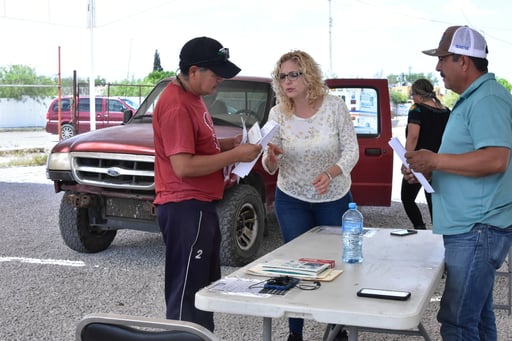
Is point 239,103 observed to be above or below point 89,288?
above

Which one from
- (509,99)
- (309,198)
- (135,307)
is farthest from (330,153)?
(135,307)

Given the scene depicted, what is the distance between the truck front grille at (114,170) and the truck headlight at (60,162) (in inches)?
2.6

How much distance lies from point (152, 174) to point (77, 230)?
132 cm

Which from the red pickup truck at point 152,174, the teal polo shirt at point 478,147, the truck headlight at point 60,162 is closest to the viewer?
the teal polo shirt at point 478,147

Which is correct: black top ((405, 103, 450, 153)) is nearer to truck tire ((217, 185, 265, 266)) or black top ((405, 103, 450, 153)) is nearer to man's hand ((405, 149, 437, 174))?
truck tire ((217, 185, 265, 266))

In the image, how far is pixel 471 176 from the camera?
3018mm

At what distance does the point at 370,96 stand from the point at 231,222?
248 cm

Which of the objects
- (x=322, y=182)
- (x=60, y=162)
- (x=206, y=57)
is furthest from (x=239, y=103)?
(x=206, y=57)

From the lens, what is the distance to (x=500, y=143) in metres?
2.94

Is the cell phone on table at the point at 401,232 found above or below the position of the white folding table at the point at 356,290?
below

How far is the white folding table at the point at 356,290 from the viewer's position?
2484 mm

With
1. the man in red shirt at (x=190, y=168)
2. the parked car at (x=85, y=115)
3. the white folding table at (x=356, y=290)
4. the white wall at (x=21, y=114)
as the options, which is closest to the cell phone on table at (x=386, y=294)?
the white folding table at (x=356, y=290)

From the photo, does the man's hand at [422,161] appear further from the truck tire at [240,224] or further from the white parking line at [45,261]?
the white parking line at [45,261]

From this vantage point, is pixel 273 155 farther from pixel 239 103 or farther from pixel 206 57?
pixel 239 103
